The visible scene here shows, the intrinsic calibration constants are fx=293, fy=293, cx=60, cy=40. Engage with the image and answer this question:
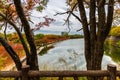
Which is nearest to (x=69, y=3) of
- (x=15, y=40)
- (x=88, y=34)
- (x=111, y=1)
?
(x=88, y=34)

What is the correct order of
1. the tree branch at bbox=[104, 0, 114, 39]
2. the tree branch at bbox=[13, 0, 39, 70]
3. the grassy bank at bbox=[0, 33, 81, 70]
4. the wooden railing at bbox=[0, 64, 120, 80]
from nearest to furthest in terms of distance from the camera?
the wooden railing at bbox=[0, 64, 120, 80]
the tree branch at bbox=[13, 0, 39, 70]
the tree branch at bbox=[104, 0, 114, 39]
the grassy bank at bbox=[0, 33, 81, 70]

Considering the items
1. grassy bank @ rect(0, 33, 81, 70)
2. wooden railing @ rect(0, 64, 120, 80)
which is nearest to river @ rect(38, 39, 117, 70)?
grassy bank @ rect(0, 33, 81, 70)

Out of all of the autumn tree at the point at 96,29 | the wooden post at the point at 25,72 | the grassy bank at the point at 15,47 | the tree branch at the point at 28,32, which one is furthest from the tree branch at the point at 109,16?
the wooden post at the point at 25,72

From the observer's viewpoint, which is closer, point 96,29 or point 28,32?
point 28,32

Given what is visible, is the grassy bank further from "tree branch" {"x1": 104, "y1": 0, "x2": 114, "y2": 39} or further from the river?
"tree branch" {"x1": 104, "y1": 0, "x2": 114, "y2": 39}

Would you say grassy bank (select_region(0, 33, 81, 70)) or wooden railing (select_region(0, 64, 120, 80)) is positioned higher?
wooden railing (select_region(0, 64, 120, 80))

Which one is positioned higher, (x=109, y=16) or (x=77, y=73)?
(x=109, y=16)

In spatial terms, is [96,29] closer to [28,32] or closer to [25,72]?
[28,32]

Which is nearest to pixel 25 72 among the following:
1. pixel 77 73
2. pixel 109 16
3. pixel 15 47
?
pixel 77 73

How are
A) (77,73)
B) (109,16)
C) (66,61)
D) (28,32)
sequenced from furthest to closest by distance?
(66,61)
(109,16)
(28,32)
(77,73)

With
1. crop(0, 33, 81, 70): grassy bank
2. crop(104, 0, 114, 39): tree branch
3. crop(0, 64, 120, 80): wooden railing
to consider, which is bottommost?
crop(0, 33, 81, 70): grassy bank

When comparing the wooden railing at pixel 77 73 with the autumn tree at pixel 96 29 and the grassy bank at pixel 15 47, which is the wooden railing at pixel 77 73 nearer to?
the autumn tree at pixel 96 29

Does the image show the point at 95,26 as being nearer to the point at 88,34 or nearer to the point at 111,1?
the point at 88,34

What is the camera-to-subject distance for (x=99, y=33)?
7926 mm
